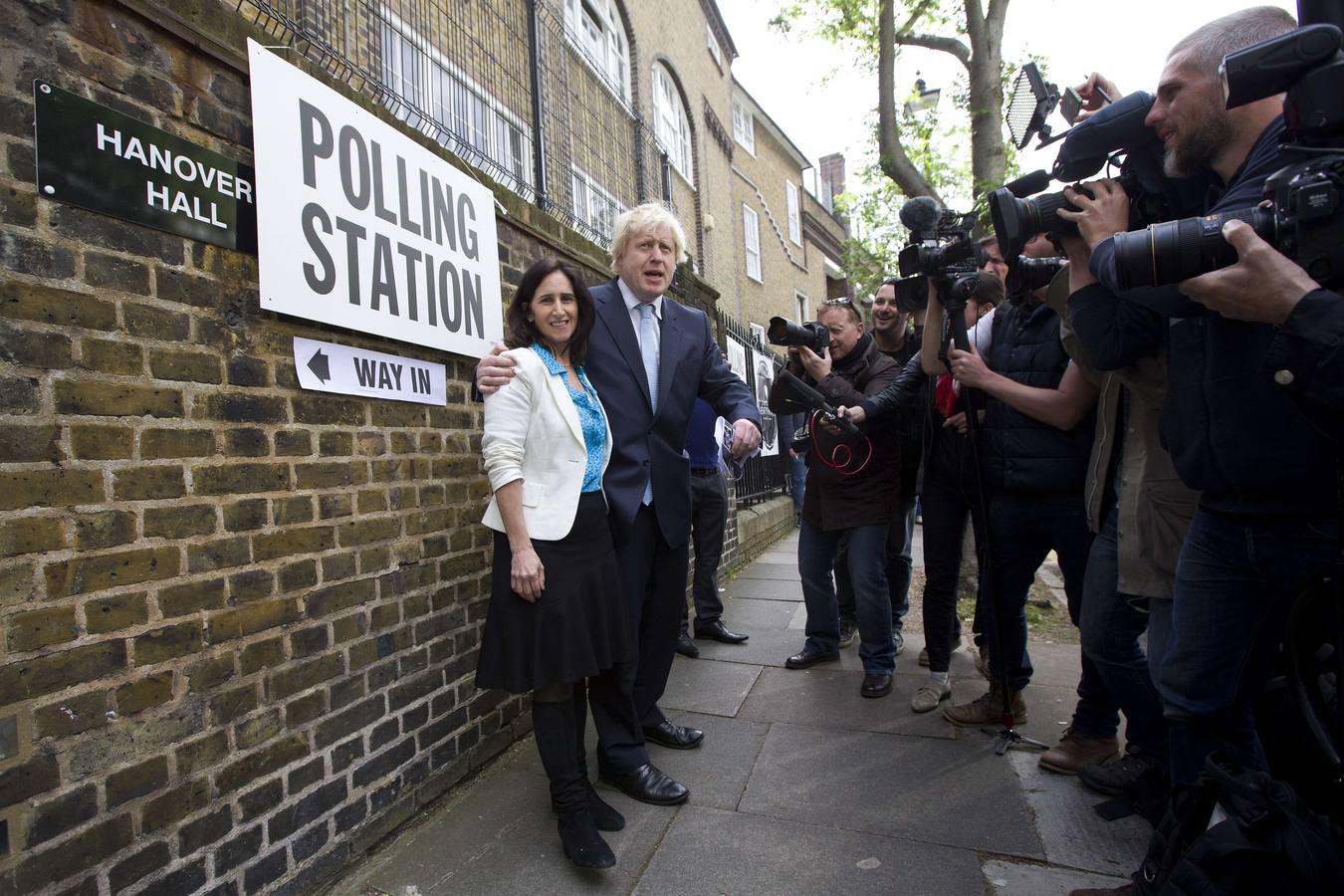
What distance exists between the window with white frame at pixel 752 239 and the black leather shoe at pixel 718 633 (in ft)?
41.3

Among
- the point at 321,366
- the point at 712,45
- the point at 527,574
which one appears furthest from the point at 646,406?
the point at 712,45

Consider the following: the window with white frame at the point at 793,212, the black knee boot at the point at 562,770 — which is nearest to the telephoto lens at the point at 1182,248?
the black knee boot at the point at 562,770

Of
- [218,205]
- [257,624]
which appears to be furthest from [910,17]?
[257,624]

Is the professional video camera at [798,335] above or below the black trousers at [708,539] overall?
above

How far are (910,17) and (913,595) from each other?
272 inches

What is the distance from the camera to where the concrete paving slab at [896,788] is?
2.30 m

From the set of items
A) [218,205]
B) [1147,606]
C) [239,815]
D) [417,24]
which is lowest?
[239,815]

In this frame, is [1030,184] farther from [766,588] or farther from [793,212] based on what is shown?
[793,212]

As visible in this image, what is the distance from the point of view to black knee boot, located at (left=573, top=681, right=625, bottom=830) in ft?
7.67

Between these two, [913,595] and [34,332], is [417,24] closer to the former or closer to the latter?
[34,332]

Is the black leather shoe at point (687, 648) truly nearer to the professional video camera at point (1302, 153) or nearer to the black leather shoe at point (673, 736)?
the black leather shoe at point (673, 736)

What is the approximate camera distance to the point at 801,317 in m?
21.0

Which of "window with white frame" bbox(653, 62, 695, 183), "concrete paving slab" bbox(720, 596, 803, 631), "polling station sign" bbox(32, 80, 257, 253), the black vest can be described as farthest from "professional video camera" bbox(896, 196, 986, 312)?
"window with white frame" bbox(653, 62, 695, 183)

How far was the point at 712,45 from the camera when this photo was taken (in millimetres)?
13961
